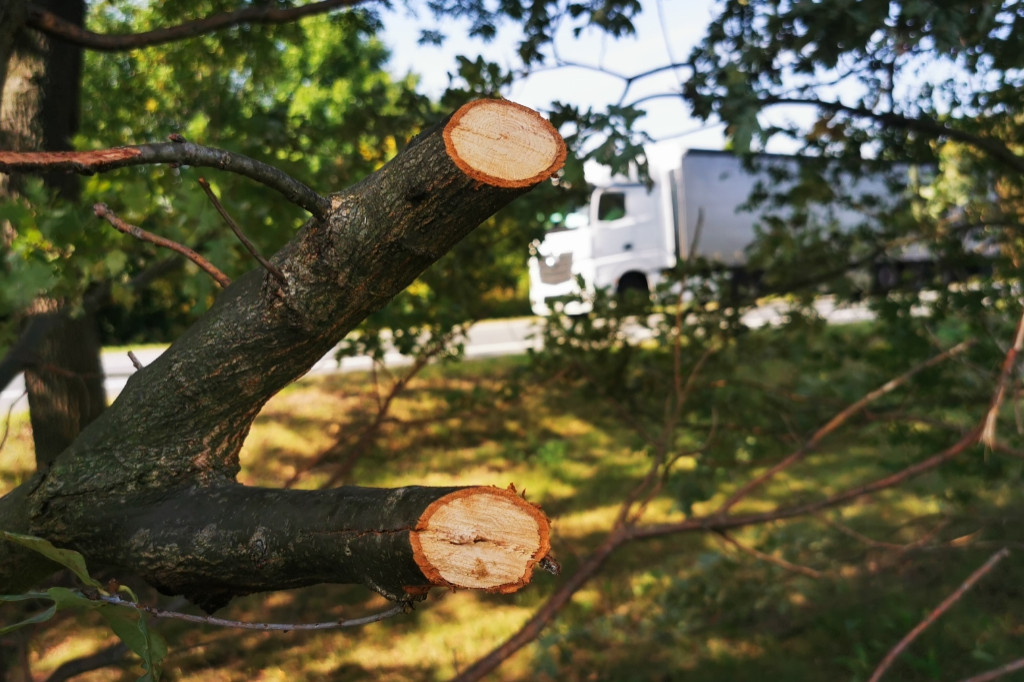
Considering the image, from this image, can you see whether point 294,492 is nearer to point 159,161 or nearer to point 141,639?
point 141,639

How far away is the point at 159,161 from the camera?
3.98 ft

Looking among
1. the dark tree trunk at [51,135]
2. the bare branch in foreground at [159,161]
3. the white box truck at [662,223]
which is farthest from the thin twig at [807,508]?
the white box truck at [662,223]

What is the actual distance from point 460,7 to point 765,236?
2.43 metres

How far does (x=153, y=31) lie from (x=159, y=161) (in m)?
2.17

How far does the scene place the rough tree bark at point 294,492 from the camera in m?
1.20

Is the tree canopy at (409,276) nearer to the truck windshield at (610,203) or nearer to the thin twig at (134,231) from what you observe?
the thin twig at (134,231)

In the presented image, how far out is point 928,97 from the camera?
428cm

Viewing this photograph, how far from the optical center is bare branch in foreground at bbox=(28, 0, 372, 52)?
283 centimetres

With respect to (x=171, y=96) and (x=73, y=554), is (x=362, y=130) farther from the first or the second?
(x=73, y=554)

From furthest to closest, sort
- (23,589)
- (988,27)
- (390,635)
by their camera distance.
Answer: (390,635) → (988,27) → (23,589)

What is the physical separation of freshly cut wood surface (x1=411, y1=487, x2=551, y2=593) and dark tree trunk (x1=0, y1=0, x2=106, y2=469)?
2.65 meters

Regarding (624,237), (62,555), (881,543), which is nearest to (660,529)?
(881,543)

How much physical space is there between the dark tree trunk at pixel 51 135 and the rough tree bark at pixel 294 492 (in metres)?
2.11

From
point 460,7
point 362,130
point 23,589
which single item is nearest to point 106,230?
A: point 23,589
